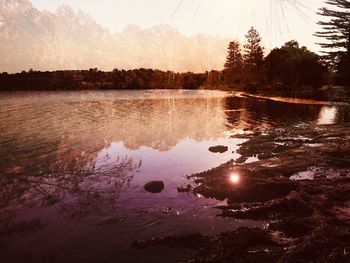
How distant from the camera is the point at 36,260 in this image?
1118 cm

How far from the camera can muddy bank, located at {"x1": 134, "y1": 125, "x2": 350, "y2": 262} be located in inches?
414

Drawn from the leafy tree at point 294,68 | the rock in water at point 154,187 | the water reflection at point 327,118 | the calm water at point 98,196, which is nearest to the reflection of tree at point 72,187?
the calm water at point 98,196

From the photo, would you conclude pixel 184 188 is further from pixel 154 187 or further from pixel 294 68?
pixel 294 68

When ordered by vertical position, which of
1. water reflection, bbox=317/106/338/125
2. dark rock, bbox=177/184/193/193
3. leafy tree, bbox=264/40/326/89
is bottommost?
dark rock, bbox=177/184/193/193

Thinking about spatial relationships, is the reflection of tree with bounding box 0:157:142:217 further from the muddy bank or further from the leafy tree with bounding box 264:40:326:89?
the leafy tree with bounding box 264:40:326:89

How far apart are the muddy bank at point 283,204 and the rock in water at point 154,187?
1183 millimetres

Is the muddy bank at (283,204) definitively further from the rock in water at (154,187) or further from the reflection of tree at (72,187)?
the reflection of tree at (72,187)

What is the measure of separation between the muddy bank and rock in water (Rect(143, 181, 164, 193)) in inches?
46.6

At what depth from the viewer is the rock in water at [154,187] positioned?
58.4 feet

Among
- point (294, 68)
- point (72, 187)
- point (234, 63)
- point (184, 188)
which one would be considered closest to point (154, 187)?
point (184, 188)

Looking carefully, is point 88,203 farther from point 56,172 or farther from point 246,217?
point 246,217

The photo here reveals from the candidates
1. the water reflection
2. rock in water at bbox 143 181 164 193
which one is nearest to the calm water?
rock in water at bbox 143 181 164 193

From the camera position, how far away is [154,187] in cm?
1795

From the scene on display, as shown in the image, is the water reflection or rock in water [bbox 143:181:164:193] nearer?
rock in water [bbox 143:181:164:193]
